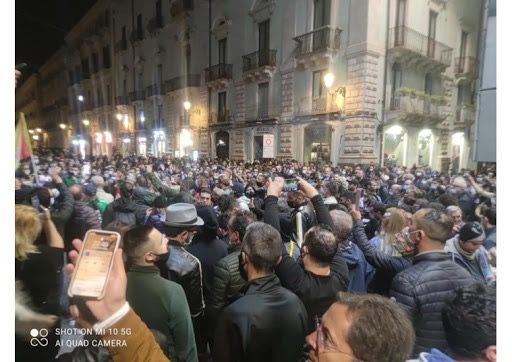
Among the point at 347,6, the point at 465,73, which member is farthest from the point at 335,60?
the point at 465,73

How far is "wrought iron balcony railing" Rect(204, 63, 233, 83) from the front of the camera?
2.58m

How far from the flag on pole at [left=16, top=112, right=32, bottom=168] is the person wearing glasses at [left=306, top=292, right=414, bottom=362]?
6.61 feet

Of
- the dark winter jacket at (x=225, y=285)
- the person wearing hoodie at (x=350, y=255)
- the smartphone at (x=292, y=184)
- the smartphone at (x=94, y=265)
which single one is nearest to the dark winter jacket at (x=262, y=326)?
the dark winter jacket at (x=225, y=285)

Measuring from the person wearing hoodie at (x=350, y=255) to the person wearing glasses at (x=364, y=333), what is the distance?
110 centimetres

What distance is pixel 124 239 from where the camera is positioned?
173 cm

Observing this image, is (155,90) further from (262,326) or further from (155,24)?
(262,326)

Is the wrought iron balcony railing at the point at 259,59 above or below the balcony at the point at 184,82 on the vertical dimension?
above

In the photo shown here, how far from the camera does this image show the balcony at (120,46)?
263cm

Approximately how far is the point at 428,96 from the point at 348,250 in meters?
1.35

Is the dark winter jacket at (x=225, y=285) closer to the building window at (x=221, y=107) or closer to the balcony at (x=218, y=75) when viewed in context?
the building window at (x=221, y=107)

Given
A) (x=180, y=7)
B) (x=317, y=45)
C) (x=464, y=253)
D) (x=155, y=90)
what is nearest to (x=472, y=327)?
(x=464, y=253)

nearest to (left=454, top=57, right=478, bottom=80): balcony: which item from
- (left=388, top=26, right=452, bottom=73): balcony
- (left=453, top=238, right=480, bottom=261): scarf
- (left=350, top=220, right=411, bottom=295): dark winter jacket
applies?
(left=388, top=26, right=452, bottom=73): balcony

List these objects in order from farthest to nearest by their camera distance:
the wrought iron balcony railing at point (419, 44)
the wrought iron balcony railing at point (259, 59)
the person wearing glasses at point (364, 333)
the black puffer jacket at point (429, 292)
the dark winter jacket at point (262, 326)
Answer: the wrought iron balcony railing at point (259, 59) < the wrought iron balcony railing at point (419, 44) < the black puffer jacket at point (429, 292) < the dark winter jacket at point (262, 326) < the person wearing glasses at point (364, 333)

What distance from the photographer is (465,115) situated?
2070 millimetres
